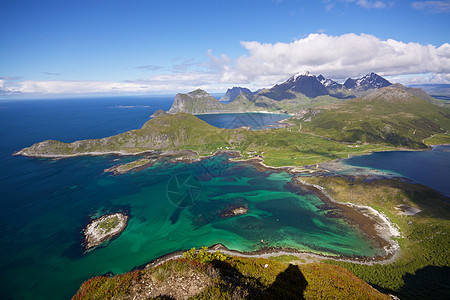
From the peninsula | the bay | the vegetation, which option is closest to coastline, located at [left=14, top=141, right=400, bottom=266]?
the peninsula

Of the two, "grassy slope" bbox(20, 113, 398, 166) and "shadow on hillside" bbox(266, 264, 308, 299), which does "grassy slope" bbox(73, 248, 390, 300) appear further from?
"grassy slope" bbox(20, 113, 398, 166)

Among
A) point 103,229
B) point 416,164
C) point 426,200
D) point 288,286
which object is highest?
point 288,286

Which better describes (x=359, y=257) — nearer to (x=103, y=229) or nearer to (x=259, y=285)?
(x=259, y=285)

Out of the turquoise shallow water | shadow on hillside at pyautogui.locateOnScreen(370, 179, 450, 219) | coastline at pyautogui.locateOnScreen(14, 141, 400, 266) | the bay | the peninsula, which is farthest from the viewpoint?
the bay

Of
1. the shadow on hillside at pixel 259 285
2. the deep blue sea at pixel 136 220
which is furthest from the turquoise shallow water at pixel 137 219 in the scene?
the shadow on hillside at pixel 259 285

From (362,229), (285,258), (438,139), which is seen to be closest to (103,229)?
(285,258)
